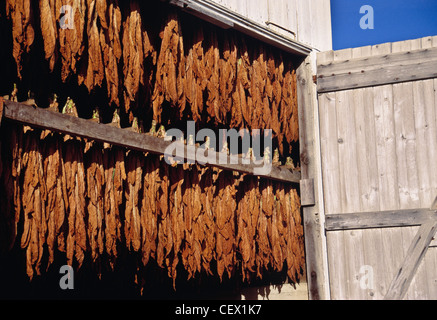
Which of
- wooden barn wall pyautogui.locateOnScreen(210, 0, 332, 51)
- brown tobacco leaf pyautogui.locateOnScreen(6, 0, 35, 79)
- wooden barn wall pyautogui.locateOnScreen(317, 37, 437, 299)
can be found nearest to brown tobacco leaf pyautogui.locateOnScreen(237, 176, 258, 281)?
wooden barn wall pyautogui.locateOnScreen(317, 37, 437, 299)

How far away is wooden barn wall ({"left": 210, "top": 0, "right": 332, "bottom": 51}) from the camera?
21.2ft

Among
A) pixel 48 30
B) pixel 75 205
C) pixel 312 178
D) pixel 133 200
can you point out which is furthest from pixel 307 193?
pixel 48 30

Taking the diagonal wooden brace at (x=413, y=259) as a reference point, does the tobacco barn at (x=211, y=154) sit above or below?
above

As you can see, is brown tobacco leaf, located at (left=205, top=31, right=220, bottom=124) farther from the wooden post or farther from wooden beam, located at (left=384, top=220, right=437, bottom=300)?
wooden beam, located at (left=384, top=220, right=437, bottom=300)

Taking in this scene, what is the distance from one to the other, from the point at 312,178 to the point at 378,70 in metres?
1.35

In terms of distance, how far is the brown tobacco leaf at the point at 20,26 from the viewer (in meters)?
4.39

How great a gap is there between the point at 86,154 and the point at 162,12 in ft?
5.12

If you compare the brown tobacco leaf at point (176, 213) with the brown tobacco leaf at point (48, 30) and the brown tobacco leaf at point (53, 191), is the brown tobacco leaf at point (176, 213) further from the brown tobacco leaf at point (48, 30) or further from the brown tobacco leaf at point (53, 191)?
the brown tobacco leaf at point (48, 30)

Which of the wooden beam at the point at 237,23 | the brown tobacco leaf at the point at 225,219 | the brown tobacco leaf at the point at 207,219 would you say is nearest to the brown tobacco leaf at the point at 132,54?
the wooden beam at the point at 237,23

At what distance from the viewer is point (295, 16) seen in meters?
7.17

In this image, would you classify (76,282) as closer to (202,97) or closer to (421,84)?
(202,97)

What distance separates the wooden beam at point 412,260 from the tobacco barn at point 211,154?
1 centimetres
